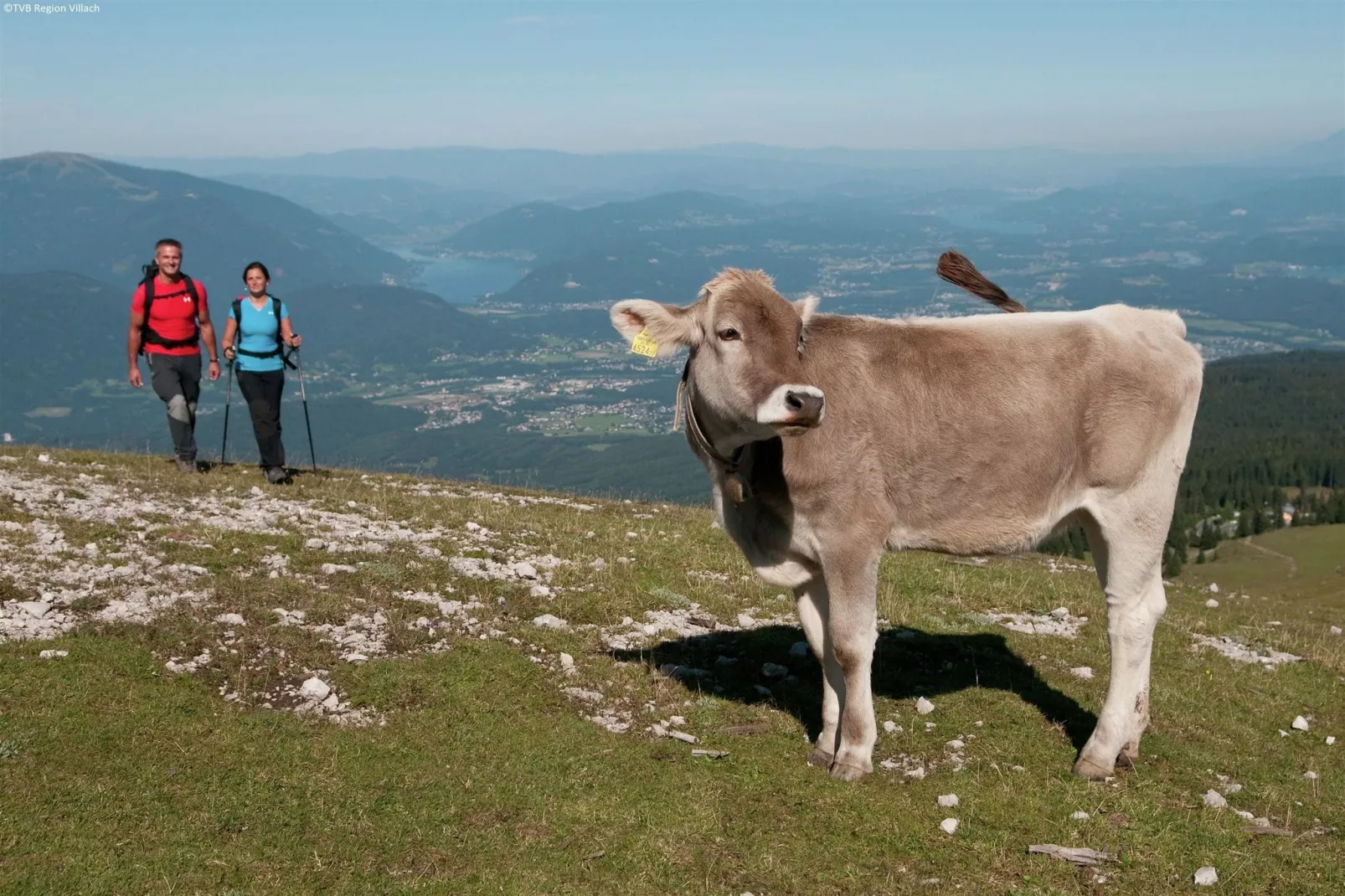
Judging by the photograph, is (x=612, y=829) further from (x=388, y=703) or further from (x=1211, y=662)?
(x=1211, y=662)

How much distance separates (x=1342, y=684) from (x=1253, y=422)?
187203 millimetres

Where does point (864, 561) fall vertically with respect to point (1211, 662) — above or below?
above

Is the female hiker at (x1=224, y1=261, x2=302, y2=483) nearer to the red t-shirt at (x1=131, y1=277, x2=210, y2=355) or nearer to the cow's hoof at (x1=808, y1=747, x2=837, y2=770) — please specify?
the red t-shirt at (x1=131, y1=277, x2=210, y2=355)

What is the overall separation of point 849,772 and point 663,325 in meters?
3.78

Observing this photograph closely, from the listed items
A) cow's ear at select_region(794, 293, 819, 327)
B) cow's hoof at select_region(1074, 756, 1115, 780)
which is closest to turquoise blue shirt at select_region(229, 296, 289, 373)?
cow's ear at select_region(794, 293, 819, 327)

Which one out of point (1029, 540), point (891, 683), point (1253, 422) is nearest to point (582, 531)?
point (891, 683)

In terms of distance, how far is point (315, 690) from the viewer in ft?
30.6

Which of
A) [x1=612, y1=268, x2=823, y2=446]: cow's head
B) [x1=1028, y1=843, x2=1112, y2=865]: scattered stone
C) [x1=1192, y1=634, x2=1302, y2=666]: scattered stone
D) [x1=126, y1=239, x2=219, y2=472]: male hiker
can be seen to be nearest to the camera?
[x1=1028, y1=843, x2=1112, y2=865]: scattered stone

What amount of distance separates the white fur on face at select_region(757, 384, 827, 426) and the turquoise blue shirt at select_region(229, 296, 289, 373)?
12940 mm

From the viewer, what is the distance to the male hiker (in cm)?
1733

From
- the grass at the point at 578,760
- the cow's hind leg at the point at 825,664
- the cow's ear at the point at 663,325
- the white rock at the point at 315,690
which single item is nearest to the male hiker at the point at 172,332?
the grass at the point at 578,760

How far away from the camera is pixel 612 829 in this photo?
24.6 feet

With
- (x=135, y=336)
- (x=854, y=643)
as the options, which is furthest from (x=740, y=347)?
(x=135, y=336)

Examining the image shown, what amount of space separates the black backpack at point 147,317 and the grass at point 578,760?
190 inches
